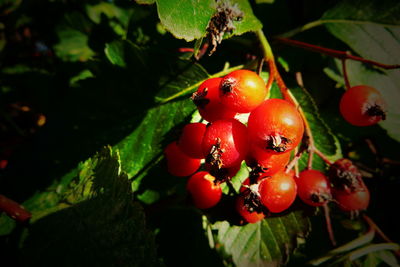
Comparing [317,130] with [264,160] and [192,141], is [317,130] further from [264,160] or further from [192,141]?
[192,141]

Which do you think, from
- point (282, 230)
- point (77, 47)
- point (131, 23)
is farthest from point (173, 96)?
point (77, 47)

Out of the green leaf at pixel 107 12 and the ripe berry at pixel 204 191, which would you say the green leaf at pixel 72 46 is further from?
the ripe berry at pixel 204 191

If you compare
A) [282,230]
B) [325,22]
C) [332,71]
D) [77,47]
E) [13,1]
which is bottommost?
[282,230]

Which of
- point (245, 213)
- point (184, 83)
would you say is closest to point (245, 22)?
point (184, 83)

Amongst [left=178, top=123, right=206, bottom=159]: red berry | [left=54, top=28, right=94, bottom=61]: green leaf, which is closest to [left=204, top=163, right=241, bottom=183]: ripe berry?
[left=178, top=123, right=206, bottom=159]: red berry

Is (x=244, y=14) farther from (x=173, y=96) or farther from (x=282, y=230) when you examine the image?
(x=282, y=230)

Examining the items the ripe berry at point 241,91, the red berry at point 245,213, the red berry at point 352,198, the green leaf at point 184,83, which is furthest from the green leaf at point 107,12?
the red berry at point 352,198

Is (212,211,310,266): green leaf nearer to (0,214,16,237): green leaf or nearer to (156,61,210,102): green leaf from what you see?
(156,61,210,102): green leaf

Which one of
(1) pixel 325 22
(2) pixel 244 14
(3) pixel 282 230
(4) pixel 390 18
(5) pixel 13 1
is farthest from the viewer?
(5) pixel 13 1
